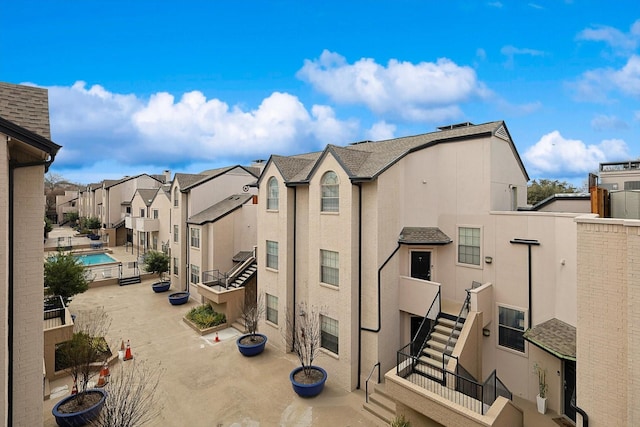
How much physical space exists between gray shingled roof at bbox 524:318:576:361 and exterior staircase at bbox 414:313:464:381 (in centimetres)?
241

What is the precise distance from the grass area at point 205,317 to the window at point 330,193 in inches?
398

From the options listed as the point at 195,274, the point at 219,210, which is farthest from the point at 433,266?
the point at 195,274

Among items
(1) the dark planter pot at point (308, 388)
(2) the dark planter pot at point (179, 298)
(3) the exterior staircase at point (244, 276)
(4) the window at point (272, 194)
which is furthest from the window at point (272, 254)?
(2) the dark planter pot at point (179, 298)

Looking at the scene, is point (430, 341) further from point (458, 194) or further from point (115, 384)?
point (115, 384)

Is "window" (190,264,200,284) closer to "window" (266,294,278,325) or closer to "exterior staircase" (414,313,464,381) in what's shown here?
"window" (266,294,278,325)

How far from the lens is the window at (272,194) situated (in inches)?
658

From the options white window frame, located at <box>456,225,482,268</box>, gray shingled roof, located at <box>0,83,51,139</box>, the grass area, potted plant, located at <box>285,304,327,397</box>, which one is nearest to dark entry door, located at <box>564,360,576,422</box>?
white window frame, located at <box>456,225,482,268</box>

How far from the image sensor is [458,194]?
1422cm

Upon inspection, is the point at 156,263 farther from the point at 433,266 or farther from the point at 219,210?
the point at 433,266

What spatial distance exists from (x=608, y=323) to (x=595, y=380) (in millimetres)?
1324

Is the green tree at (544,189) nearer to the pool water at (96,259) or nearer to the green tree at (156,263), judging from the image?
the green tree at (156,263)

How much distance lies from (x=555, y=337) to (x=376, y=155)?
9.57 meters

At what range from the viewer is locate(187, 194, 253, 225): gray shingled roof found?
22.2m

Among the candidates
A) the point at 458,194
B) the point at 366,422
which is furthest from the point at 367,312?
the point at 458,194
